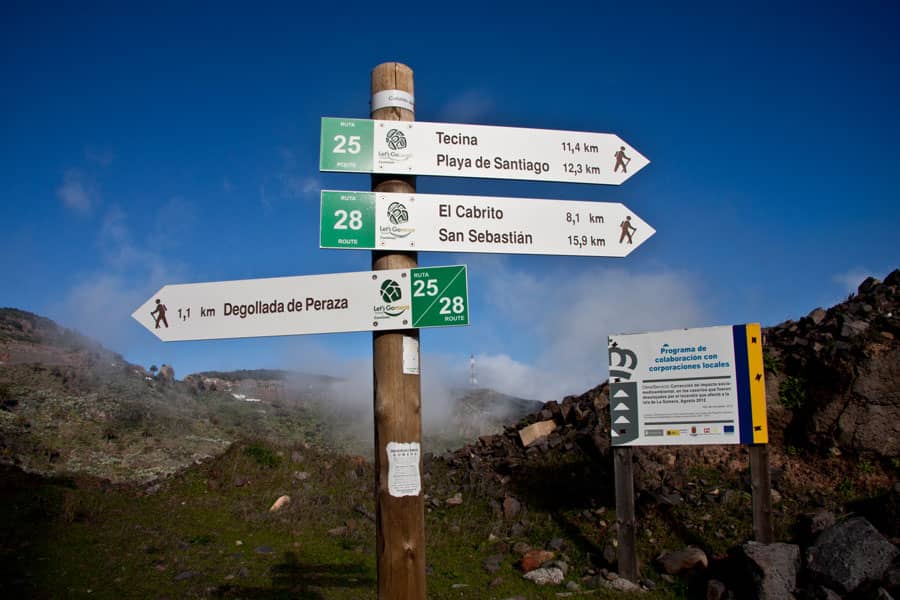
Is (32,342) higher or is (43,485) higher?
(32,342)

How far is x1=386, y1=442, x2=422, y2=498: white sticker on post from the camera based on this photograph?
161 inches

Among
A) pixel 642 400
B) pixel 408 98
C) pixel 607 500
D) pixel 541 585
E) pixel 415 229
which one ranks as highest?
pixel 408 98

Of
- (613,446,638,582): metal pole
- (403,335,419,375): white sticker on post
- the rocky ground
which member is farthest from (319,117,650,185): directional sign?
the rocky ground

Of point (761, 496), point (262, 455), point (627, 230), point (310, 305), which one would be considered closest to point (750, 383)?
point (761, 496)

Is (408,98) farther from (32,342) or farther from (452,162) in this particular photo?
(32,342)

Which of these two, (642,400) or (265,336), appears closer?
(265,336)

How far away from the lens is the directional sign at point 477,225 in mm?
4301

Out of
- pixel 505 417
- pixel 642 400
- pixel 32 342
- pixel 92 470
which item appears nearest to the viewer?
pixel 642 400

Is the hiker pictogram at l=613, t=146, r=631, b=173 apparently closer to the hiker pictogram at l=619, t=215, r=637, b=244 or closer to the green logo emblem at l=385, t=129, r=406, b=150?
the hiker pictogram at l=619, t=215, r=637, b=244

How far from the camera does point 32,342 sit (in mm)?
22938

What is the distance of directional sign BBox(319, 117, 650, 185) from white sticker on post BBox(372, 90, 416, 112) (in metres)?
0.14

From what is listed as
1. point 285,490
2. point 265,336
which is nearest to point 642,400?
point 265,336

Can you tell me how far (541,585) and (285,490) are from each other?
6230 mm

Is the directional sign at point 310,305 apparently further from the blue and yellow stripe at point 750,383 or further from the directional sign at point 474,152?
the blue and yellow stripe at point 750,383
